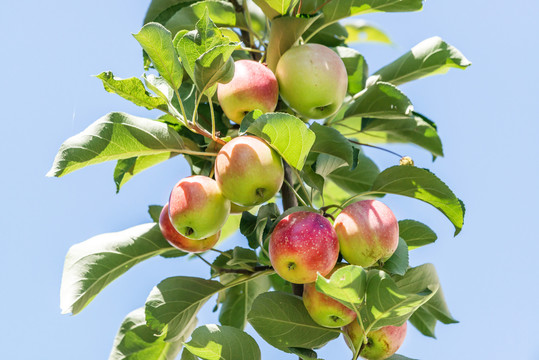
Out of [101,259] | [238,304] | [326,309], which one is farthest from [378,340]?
[101,259]

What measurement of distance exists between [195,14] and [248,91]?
1.30 feet

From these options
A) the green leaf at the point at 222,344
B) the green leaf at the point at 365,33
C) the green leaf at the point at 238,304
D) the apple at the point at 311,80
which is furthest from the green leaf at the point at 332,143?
the green leaf at the point at 365,33

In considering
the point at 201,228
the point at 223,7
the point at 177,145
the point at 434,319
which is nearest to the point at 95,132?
the point at 177,145

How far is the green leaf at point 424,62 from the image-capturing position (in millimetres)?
1662

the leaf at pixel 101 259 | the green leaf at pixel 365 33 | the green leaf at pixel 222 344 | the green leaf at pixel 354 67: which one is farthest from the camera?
the green leaf at pixel 365 33

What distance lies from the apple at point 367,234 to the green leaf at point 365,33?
1165 mm

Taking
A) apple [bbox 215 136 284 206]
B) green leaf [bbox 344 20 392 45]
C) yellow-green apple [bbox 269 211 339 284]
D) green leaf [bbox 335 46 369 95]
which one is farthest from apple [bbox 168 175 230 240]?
green leaf [bbox 344 20 392 45]

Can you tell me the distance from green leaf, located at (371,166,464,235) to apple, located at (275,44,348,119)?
227mm

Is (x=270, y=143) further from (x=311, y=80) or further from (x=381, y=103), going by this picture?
(x=381, y=103)

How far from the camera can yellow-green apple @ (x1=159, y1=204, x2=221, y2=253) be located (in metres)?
1.52

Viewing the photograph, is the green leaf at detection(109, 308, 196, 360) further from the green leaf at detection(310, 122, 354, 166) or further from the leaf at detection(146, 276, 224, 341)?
the green leaf at detection(310, 122, 354, 166)

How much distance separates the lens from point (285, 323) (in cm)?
140

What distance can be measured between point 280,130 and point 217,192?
229 mm

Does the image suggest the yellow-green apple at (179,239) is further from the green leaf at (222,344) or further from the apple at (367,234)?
the apple at (367,234)
